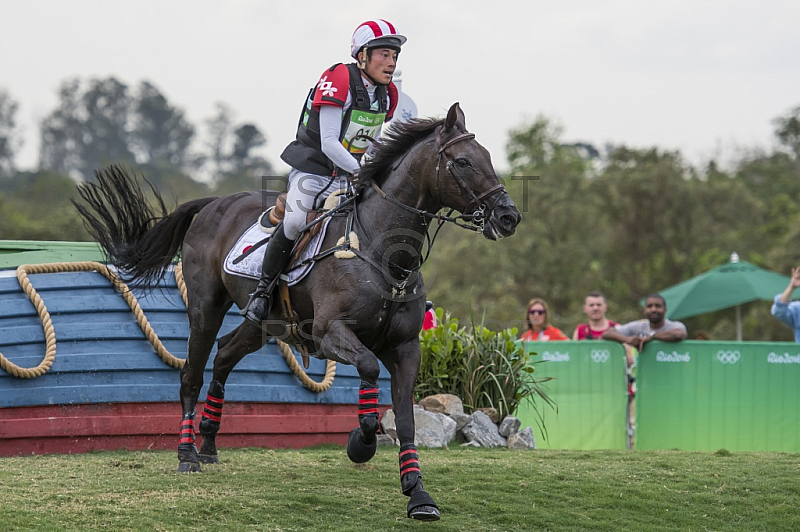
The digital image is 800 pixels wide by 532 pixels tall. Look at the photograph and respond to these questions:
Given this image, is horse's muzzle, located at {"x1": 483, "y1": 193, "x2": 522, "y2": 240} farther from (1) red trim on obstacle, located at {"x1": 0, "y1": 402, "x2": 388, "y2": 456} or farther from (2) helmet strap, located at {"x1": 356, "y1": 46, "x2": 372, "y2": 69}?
(1) red trim on obstacle, located at {"x1": 0, "y1": 402, "x2": 388, "y2": 456}

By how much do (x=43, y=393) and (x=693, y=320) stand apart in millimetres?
A: 29231

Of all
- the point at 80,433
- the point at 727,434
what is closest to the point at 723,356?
the point at 727,434

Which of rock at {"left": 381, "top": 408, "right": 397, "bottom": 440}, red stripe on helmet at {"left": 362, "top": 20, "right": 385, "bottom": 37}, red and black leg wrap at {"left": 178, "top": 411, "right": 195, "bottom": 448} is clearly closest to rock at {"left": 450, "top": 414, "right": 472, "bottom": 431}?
rock at {"left": 381, "top": 408, "right": 397, "bottom": 440}

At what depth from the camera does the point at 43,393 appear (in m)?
7.86

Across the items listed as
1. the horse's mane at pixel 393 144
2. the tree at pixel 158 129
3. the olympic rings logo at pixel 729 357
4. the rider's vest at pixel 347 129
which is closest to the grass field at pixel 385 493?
the horse's mane at pixel 393 144

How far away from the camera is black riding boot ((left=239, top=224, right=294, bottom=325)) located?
6543 millimetres

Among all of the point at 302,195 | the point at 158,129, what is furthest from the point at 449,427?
the point at 158,129

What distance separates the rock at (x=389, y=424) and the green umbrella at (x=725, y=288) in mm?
8449

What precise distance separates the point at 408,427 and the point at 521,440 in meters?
3.45

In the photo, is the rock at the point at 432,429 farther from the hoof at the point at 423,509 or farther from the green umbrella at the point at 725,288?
the green umbrella at the point at 725,288

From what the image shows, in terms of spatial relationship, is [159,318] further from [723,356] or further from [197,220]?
[723,356]

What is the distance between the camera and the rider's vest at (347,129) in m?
6.39

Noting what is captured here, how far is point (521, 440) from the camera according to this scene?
29.8 feet

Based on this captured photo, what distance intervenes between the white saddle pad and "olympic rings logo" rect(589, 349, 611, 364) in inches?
211
